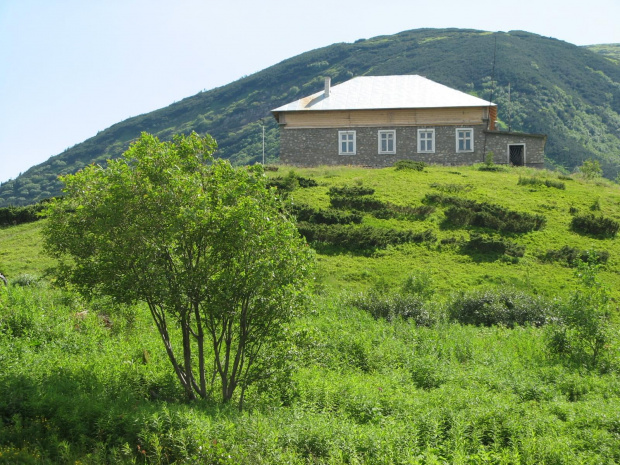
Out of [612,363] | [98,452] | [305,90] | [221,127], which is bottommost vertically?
[612,363]

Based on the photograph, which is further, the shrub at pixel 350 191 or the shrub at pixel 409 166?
the shrub at pixel 409 166

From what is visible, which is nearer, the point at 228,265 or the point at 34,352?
the point at 228,265

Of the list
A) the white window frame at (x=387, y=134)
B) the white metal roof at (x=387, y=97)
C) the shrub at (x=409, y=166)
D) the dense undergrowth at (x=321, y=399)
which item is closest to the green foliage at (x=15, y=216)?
the dense undergrowth at (x=321, y=399)

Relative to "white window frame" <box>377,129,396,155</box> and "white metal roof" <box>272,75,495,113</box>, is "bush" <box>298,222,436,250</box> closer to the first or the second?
"white window frame" <box>377,129,396,155</box>

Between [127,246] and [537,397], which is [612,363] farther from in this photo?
[127,246]

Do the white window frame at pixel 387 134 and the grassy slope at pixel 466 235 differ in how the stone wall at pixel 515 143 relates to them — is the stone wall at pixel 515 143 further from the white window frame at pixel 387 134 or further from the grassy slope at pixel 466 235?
the white window frame at pixel 387 134

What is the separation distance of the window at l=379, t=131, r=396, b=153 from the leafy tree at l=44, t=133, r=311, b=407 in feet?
103

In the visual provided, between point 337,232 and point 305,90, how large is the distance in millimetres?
118658

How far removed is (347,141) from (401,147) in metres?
3.59

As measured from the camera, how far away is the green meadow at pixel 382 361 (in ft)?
29.6

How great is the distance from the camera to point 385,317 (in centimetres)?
1812

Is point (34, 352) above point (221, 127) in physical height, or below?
below

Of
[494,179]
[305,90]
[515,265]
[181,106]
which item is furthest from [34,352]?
[181,106]

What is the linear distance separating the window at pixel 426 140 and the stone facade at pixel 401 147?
9.4 inches
